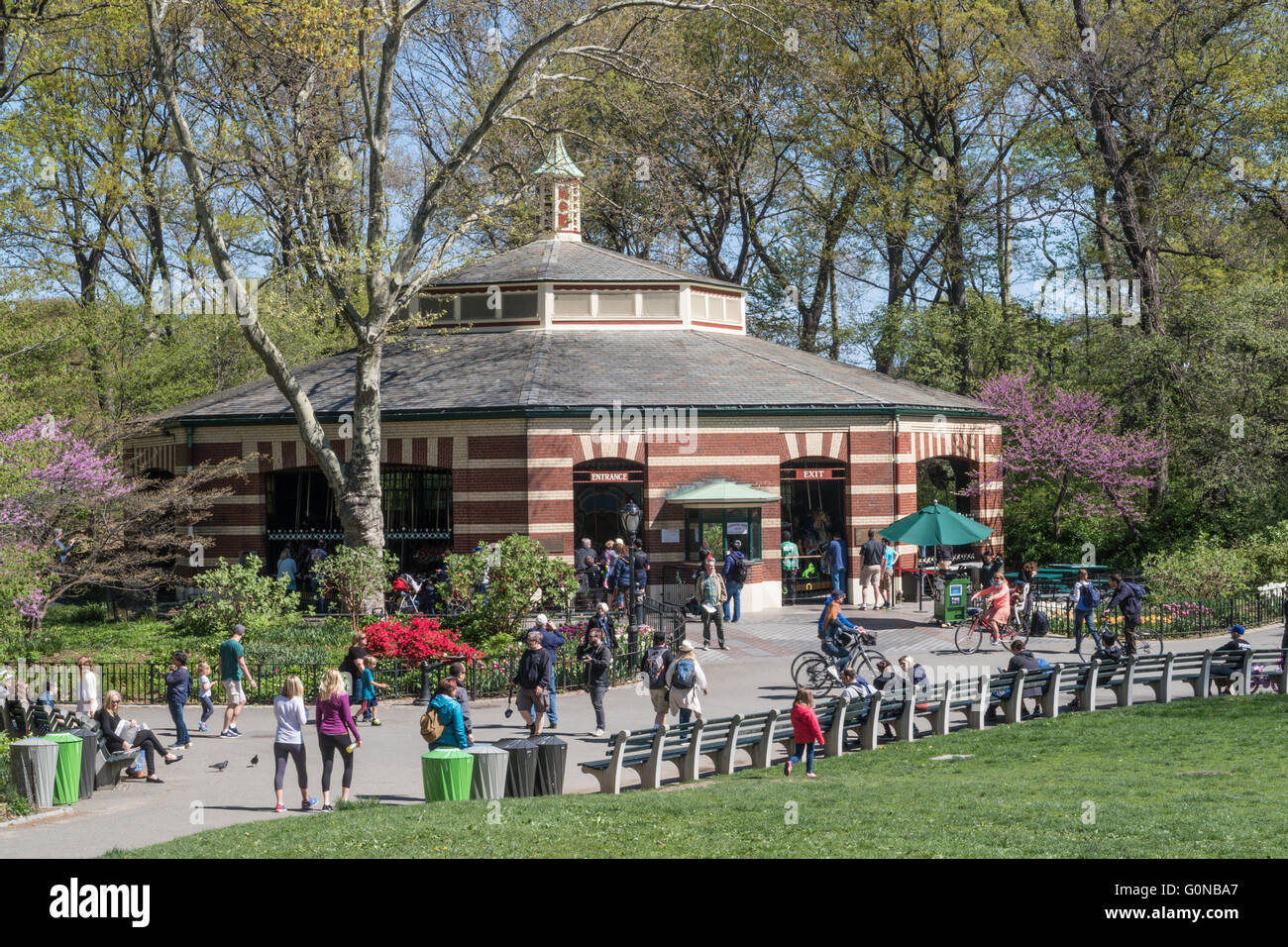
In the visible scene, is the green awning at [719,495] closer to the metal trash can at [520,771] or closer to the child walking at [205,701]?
the child walking at [205,701]

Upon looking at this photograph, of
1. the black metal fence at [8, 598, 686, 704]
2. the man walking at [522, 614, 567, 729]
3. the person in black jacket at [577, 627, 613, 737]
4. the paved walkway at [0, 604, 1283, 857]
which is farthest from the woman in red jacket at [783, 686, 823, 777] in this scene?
the black metal fence at [8, 598, 686, 704]

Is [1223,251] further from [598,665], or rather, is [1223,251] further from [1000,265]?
[598,665]

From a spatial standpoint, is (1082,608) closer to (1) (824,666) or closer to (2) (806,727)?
(1) (824,666)

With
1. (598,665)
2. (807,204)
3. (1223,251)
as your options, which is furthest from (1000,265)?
(598,665)

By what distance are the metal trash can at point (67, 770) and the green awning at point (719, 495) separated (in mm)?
17642

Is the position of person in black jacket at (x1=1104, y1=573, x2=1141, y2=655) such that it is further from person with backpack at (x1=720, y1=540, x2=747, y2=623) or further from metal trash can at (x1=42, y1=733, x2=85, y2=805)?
metal trash can at (x1=42, y1=733, x2=85, y2=805)

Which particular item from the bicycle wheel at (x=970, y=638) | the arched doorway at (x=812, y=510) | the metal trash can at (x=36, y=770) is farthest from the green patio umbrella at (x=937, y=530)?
the metal trash can at (x=36, y=770)

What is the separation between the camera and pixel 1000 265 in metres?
55.3

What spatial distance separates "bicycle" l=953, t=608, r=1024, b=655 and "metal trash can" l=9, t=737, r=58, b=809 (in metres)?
16.0

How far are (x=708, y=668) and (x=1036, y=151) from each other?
1365 inches

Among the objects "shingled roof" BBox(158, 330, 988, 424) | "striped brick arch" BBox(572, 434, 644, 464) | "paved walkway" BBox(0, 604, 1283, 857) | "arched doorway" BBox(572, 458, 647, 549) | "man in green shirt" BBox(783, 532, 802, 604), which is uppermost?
"shingled roof" BBox(158, 330, 988, 424)

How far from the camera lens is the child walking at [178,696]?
1834 cm

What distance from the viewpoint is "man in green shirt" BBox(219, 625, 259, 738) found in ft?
62.7

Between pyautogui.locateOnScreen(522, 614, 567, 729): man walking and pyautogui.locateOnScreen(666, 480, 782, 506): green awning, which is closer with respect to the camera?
pyautogui.locateOnScreen(522, 614, 567, 729): man walking
